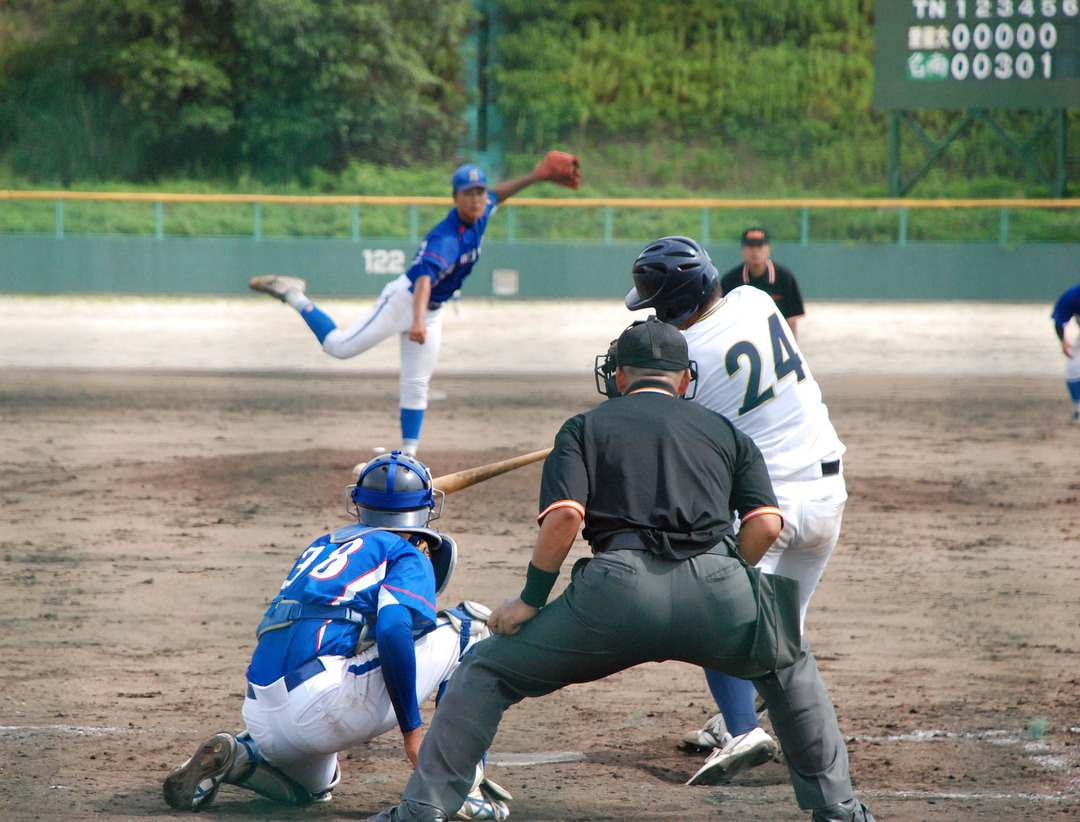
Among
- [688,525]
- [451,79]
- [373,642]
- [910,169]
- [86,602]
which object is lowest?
[86,602]

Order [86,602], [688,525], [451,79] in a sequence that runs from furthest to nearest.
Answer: [451,79], [86,602], [688,525]

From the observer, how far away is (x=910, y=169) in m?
28.3

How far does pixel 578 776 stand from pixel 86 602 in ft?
8.89

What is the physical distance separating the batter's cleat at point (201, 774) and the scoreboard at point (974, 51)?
17.4 m

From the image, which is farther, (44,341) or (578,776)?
(44,341)

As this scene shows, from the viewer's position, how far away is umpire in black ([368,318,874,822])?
262 centimetres

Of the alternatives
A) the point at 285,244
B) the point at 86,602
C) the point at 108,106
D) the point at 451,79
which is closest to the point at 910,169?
the point at 451,79

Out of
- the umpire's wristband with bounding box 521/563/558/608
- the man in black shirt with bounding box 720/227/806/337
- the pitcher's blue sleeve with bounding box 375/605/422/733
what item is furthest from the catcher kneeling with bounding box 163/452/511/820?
the man in black shirt with bounding box 720/227/806/337

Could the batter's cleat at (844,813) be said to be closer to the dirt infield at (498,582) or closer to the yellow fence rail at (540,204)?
the dirt infield at (498,582)

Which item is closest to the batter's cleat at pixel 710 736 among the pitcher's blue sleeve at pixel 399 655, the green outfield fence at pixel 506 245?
the pitcher's blue sleeve at pixel 399 655

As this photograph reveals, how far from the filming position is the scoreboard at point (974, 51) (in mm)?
17719

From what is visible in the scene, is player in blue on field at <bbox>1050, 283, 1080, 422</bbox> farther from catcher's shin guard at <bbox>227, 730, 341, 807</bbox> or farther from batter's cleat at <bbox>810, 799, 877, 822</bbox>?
catcher's shin guard at <bbox>227, 730, 341, 807</bbox>

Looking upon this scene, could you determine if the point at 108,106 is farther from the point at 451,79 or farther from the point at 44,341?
the point at 44,341

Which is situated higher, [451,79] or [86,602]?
[451,79]
